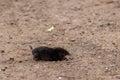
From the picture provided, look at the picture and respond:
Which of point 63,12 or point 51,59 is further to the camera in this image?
point 63,12

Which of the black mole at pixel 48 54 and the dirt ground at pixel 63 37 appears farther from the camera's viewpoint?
the black mole at pixel 48 54

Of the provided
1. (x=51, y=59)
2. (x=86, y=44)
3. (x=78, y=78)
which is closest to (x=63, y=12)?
(x=86, y=44)

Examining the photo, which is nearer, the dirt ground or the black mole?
the dirt ground

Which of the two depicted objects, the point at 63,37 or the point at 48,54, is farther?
the point at 63,37

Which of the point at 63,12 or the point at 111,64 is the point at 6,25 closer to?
the point at 63,12
